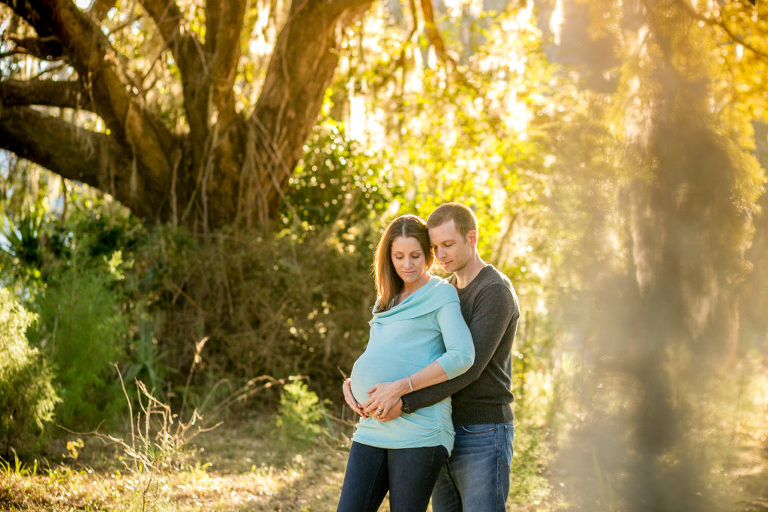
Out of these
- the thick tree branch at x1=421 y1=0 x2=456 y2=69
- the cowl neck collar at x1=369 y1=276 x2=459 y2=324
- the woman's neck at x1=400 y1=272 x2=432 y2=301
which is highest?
the thick tree branch at x1=421 y1=0 x2=456 y2=69

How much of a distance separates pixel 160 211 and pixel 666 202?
5.45 m

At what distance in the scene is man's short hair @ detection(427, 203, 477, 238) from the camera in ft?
7.88

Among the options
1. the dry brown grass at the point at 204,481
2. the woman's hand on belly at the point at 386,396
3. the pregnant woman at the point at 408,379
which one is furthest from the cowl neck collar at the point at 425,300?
the dry brown grass at the point at 204,481

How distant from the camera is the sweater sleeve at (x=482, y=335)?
226 centimetres

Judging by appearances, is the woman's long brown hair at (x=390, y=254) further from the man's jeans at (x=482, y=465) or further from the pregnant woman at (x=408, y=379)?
the man's jeans at (x=482, y=465)

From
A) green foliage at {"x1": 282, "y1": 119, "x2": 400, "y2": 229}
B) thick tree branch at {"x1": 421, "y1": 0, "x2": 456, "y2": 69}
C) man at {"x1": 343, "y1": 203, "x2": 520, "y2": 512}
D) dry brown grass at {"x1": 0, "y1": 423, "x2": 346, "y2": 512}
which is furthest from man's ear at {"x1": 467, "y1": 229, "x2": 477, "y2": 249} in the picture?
thick tree branch at {"x1": 421, "y1": 0, "x2": 456, "y2": 69}

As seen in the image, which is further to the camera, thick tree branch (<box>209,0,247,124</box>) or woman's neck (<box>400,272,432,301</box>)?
thick tree branch (<box>209,0,247,124</box>)

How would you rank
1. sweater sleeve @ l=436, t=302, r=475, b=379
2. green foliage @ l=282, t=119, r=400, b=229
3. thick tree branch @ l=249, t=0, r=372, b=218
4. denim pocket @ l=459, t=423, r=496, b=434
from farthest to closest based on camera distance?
green foliage @ l=282, t=119, r=400, b=229 → thick tree branch @ l=249, t=0, r=372, b=218 → denim pocket @ l=459, t=423, r=496, b=434 → sweater sleeve @ l=436, t=302, r=475, b=379

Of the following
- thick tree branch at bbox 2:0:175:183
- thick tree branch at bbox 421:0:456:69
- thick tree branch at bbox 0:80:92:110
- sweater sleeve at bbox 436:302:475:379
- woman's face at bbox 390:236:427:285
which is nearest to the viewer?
sweater sleeve at bbox 436:302:475:379

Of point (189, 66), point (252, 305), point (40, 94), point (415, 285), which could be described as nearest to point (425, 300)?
point (415, 285)

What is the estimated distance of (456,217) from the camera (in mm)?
2402

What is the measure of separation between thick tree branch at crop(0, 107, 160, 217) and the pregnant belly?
17.1 feet

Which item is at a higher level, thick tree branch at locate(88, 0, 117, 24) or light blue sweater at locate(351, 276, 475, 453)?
thick tree branch at locate(88, 0, 117, 24)

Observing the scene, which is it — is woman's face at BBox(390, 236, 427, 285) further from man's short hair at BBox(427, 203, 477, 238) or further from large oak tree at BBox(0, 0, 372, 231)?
large oak tree at BBox(0, 0, 372, 231)
